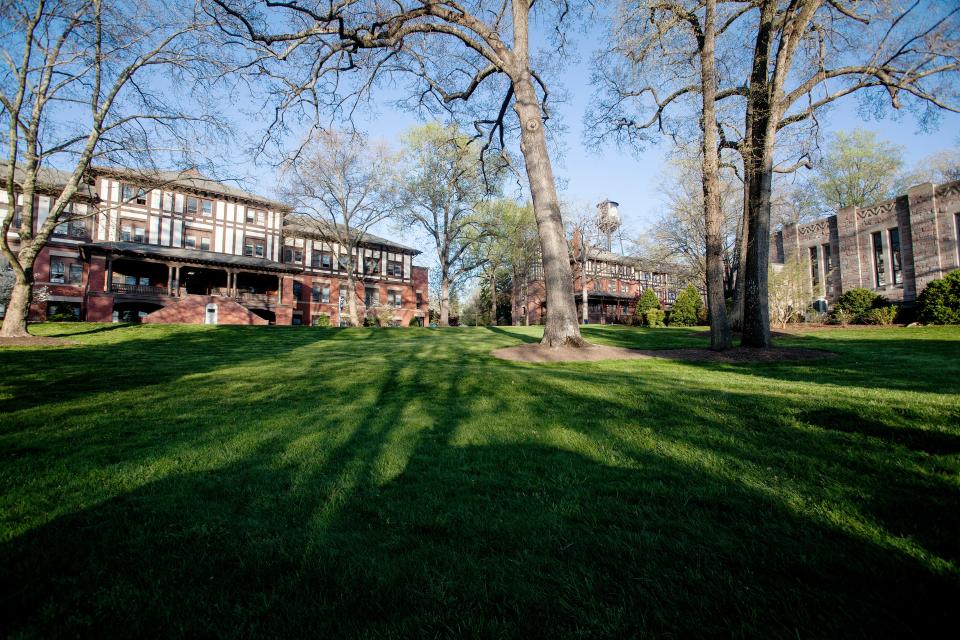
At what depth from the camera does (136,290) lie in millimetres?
28688

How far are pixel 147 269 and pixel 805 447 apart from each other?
132 feet

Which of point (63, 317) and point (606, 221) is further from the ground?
point (606, 221)

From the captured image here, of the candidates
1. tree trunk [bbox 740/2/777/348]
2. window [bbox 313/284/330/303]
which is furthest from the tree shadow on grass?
window [bbox 313/284/330/303]

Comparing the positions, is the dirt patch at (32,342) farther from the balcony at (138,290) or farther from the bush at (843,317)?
the bush at (843,317)

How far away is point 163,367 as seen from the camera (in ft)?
25.7

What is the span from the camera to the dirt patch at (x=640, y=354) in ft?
30.4

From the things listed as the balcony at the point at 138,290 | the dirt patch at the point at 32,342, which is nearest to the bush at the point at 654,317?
the dirt patch at the point at 32,342

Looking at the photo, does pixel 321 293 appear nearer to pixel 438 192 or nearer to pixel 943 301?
pixel 438 192

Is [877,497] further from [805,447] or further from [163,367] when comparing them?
[163,367]

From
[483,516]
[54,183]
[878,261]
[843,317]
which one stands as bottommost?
[483,516]

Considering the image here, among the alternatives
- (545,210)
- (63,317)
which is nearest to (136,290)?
(63,317)

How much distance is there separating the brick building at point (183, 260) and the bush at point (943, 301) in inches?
1205

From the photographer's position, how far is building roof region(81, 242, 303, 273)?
27.4m

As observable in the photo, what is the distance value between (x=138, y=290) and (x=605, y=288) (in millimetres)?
46650
